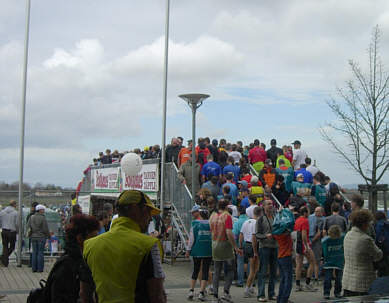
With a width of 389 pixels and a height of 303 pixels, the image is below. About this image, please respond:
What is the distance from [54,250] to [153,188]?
13.0 feet

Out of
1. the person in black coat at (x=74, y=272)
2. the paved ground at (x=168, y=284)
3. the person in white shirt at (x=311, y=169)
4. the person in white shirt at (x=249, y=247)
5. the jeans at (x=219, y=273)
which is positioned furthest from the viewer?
the person in white shirt at (x=311, y=169)

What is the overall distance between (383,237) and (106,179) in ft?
53.2

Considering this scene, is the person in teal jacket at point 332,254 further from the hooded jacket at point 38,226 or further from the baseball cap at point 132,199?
the hooded jacket at point 38,226

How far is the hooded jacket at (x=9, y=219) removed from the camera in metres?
16.8

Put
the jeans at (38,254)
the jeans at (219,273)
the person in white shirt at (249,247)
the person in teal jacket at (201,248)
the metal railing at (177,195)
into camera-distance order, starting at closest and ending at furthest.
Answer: the jeans at (219,273) → the person in teal jacket at (201,248) → the person in white shirt at (249,247) → the jeans at (38,254) → the metal railing at (177,195)

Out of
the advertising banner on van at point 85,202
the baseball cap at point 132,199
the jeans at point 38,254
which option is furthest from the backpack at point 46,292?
the advertising banner on van at point 85,202

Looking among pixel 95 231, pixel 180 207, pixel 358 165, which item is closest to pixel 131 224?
pixel 95 231

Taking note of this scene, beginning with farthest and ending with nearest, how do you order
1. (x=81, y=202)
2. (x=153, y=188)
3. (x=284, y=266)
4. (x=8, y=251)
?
(x=81, y=202), (x=153, y=188), (x=8, y=251), (x=284, y=266)

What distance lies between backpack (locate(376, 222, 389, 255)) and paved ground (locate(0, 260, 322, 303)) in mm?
2012

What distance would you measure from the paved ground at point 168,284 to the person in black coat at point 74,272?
6911 millimetres

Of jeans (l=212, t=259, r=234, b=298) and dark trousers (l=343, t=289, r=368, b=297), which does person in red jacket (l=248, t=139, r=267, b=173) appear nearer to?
jeans (l=212, t=259, r=234, b=298)

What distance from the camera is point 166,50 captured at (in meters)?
18.7

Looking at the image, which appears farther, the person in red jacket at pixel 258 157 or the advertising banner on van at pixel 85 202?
the advertising banner on van at pixel 85 202

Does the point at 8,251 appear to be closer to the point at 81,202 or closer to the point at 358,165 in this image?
the point at 81,202
